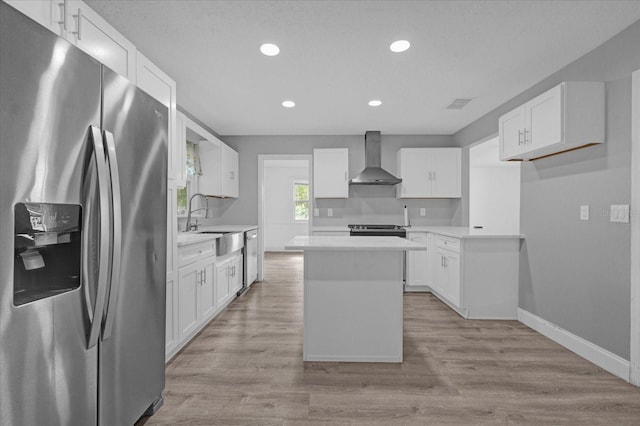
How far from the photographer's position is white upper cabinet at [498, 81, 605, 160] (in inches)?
94.7

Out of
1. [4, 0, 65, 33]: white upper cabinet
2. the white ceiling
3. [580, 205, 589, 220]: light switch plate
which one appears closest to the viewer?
[4, 0, 65, 33]: white upper cabinet

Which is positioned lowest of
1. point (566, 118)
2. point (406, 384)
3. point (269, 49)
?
point (406, 384)

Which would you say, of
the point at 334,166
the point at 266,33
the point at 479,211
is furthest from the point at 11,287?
the point at 479,211

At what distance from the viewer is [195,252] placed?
9.39 feet

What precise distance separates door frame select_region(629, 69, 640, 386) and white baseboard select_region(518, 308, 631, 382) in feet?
0.26

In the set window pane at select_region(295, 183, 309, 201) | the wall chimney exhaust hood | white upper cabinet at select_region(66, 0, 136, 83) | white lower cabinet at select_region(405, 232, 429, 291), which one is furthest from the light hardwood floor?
window pane at select_region(295, 183, 309, 201)

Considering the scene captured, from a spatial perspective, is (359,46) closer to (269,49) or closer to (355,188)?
(269,49)

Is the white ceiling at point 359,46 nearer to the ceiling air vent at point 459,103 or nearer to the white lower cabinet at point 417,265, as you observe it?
the ceiling air vent at point 459,103

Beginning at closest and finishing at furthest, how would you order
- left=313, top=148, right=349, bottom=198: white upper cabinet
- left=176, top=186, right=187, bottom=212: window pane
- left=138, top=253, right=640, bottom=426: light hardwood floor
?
left=138, top=253, right=640, bottom=426: light hardwood floor → left=176, top=186, right=187, bottom=212: window pane → left=313, top=148, right=349, bottom=198: white upper cabinet

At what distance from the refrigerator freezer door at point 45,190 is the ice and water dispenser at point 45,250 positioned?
0.02 meters

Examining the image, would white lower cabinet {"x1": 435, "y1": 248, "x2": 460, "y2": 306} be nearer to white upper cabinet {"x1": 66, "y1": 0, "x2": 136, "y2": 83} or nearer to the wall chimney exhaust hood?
the wall chimney exhaust hood

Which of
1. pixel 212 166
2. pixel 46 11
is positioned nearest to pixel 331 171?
pixel 212 166

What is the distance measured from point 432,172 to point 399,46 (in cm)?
275

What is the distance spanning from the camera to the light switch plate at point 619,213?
7.28 ft
